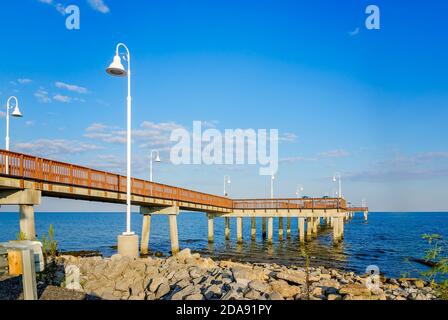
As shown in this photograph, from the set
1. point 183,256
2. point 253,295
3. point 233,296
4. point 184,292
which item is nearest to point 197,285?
point 184,292

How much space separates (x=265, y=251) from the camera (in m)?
34.9

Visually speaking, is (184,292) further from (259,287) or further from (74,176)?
(74,176)

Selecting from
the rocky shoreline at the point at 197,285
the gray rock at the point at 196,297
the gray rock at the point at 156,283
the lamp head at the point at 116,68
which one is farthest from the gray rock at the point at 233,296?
the lamp head at the point at 116,68

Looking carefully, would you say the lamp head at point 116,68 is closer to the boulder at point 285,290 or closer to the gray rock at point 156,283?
the gray rock at point 156,283

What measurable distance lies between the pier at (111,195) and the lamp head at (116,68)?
5371 millimetres

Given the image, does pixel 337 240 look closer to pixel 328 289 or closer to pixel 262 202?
pixel 262 202

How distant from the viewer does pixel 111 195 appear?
22547 mm

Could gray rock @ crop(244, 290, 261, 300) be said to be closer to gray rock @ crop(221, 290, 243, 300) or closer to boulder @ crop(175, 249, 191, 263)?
gray rock @ crop(221, 290, 243, 300)

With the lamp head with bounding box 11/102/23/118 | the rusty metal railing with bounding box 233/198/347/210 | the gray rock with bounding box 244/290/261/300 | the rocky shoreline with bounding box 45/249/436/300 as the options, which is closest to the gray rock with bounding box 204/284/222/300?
the rocky shoreline with bounding box 45/249/436/300

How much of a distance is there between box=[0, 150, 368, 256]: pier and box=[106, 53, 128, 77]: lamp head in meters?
5.37

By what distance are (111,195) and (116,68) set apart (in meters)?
9.43
